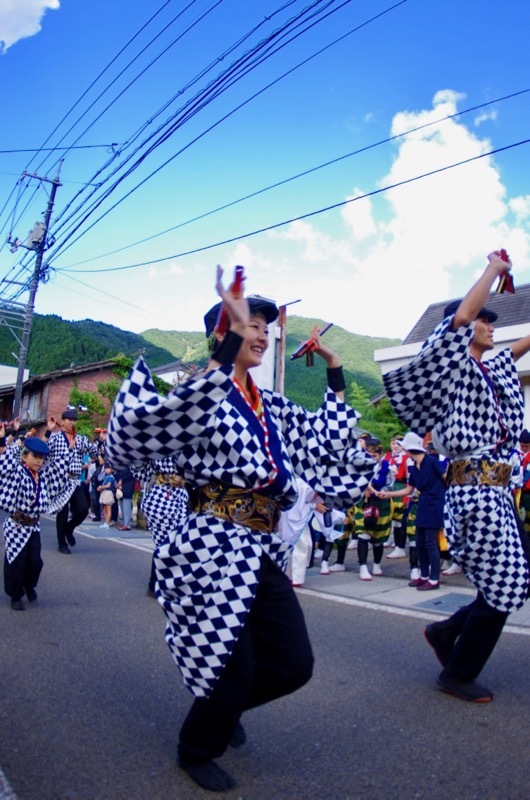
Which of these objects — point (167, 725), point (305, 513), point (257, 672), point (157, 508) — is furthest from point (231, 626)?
point (305, 513)

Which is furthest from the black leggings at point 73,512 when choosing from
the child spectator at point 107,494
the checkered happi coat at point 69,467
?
the child spectator at point 107,494

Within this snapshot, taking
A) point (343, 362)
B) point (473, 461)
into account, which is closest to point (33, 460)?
point (473, 461)

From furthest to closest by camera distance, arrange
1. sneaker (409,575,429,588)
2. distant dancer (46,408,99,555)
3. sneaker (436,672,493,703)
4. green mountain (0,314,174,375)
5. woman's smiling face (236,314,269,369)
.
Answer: green mountain (0,314,174,375), distant dancer (46,408,99,555), sneaker (409,575,429,588), sneaker (436,672,493,703), woman's smiling face (236,314,269,369)

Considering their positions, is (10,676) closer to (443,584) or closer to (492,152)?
(443,584)

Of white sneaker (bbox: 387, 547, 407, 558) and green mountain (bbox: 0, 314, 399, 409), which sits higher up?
green mountain (bbox: 0, 314, 399, 409)

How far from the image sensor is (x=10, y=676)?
14.2ft

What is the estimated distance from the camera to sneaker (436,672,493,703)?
3754 mm

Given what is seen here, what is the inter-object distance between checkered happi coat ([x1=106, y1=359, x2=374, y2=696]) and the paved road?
0.63m

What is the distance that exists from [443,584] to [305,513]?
1.87m

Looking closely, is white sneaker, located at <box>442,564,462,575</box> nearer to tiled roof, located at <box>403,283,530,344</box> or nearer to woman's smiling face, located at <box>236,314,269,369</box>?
woman's smiling face, located at <box>236,314,269,369</box>

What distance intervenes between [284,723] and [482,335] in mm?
2374

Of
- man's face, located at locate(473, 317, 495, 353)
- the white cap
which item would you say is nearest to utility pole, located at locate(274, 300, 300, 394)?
the white cap

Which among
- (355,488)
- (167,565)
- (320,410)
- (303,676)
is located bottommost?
(303,676)

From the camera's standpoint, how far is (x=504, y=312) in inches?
835
